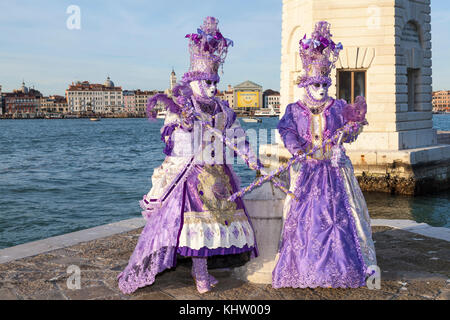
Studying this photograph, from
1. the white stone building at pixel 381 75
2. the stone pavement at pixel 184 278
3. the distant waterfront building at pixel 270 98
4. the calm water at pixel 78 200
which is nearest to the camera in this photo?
the stone pavement at pixel 184 278

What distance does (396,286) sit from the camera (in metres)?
4.66

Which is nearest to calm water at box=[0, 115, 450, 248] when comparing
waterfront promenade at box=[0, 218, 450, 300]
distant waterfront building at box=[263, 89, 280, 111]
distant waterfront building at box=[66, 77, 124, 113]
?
waterfront promenade at box=[0, 218, 450, 300]

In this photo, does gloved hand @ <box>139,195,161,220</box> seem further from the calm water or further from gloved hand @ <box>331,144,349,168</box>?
the calm water

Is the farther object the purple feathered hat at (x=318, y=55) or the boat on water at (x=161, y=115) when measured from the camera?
the purple feathered hat at (x=318, y=55)

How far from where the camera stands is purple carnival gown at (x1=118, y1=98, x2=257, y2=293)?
435cm

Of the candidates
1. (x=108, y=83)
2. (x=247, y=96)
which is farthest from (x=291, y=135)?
(x=108, y=83)

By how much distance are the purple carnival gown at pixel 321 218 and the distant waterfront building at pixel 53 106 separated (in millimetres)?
177408

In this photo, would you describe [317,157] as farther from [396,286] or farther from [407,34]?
[407,34]

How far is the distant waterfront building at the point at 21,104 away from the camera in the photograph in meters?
168

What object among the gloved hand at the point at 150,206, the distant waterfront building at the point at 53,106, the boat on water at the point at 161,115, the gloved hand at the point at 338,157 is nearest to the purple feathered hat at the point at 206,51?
the boat on water at the point at 161,115

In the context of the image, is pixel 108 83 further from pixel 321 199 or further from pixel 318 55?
pixel 321 199

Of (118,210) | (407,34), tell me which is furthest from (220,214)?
(407,34)

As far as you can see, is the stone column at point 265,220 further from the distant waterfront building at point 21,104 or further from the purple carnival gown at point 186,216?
the distant waterfront building at point 21,104

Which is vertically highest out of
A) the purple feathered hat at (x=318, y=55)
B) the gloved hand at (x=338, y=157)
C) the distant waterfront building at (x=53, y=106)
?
the distant waterfront building at (x=53, y=106)
